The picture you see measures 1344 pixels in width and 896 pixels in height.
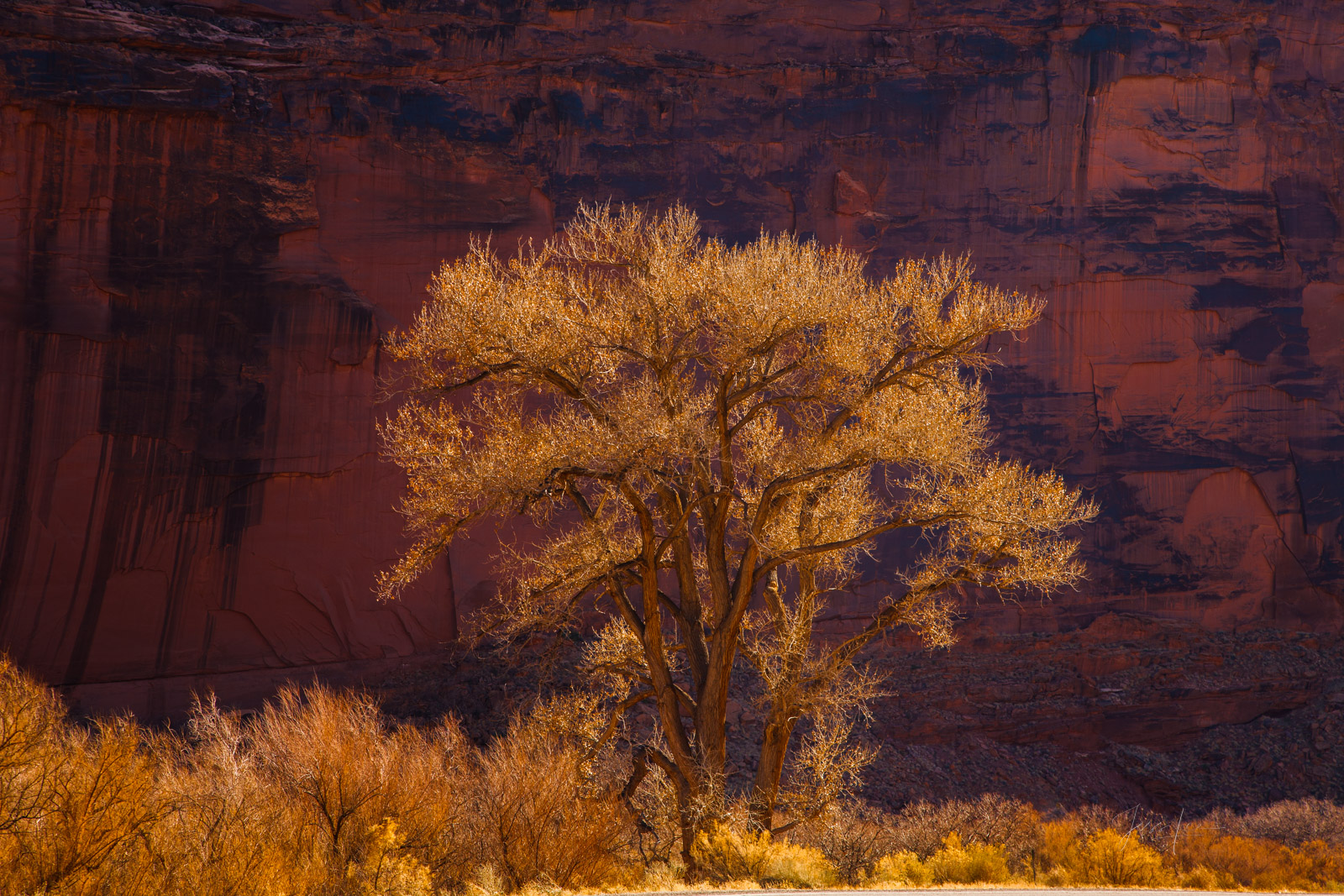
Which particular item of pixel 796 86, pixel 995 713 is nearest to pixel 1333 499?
pixel 995 713

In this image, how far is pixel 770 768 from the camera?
36.4 feet

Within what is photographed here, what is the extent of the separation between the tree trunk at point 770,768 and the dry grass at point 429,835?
2.01ft

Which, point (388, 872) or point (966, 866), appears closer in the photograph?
point (388, 872)

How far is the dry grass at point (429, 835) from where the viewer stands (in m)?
6.52

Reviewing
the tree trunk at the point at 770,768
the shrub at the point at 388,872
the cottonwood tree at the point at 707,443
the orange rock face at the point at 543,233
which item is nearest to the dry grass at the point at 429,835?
the shrub at the point at 388,872

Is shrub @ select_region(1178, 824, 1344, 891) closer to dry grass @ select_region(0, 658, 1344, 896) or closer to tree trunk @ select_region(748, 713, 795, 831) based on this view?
dry grass @ select_region(0, 658, 1344, 896)

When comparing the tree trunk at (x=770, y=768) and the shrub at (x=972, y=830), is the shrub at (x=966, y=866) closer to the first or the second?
the shrub at (x=972, y=830)

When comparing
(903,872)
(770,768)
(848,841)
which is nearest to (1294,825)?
(903,872)

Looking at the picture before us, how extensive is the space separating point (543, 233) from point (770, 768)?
15664 mm

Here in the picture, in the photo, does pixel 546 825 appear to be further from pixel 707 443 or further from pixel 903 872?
pixel 707 443

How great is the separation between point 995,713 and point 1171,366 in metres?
10.1

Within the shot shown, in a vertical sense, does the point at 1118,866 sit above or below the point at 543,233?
below

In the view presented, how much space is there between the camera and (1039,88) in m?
24.9

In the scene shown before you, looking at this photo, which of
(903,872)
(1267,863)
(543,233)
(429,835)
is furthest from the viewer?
(543,233)
